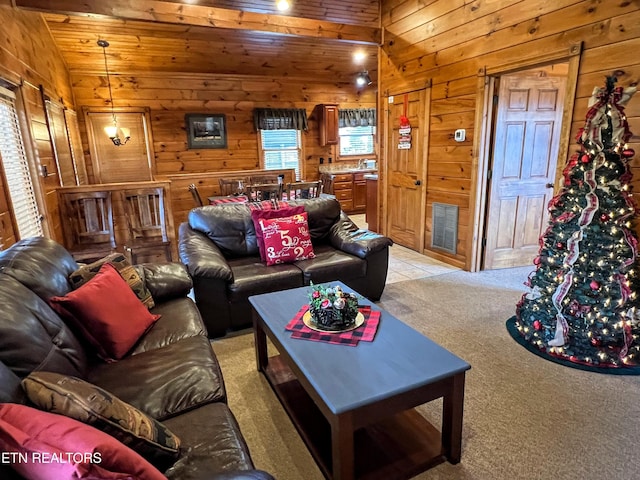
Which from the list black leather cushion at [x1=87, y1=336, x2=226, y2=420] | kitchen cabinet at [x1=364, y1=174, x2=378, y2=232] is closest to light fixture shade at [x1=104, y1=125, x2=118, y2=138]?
kitchen cabinet at [x1=364, y1=174, x2=378, y2=232]

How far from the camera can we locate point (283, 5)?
15.1ft

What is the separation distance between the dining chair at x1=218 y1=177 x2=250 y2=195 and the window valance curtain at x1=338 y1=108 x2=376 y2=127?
3141 mm

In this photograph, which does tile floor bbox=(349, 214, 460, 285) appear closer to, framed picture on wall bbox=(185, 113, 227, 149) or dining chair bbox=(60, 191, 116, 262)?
dining chair bbox=(60, 191, 116, 262)

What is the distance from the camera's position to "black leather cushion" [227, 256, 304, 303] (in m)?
2.82

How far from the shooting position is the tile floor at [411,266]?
161 inches

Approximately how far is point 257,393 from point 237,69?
250 inches

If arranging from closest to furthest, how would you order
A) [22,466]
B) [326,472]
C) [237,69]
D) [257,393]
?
[22,466] → [326,472] → [257,393] → [237,69]

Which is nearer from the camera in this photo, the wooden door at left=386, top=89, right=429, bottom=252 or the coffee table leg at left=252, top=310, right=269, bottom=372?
the coffee table leg at left=252, top=310, right=269, bottom=372

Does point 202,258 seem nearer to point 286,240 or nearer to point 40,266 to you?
point 286,240

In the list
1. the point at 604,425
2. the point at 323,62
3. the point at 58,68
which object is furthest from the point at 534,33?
the point at 58,68

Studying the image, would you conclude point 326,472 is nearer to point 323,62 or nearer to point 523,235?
point 523,235

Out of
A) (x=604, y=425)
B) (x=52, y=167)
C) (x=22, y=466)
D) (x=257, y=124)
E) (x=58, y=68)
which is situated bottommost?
(x=604, y=425)

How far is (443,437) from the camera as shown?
169cm

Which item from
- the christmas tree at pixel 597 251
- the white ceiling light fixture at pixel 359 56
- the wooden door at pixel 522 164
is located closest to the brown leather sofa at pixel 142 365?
the christmas tree at pixel 597 251
